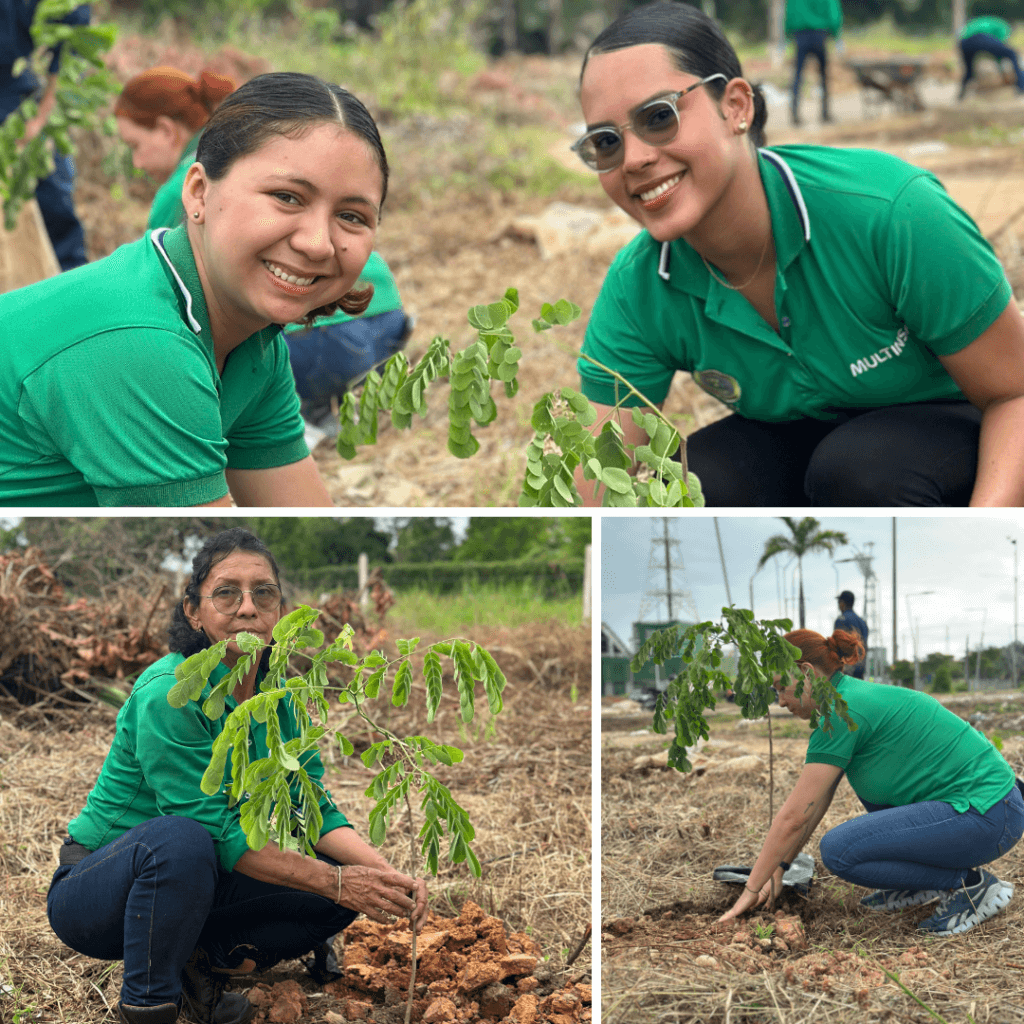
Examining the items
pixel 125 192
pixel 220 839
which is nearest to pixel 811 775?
pixel 220 839

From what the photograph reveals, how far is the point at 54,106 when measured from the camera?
4.76 m

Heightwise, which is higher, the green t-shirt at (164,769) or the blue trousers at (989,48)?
the blue trousers at (989,48)

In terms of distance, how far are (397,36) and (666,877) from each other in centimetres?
1123

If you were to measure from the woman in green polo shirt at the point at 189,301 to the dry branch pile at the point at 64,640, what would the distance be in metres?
1.10

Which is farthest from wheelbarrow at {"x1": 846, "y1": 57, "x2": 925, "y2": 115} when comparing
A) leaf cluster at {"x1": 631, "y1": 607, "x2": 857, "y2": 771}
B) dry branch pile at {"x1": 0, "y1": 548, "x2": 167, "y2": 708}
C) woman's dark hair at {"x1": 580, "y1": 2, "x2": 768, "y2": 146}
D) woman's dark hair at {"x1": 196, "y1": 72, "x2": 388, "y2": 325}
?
leaf cluster at {"x1": 631, "y1": 607, "x2": 857, "y2": 771}

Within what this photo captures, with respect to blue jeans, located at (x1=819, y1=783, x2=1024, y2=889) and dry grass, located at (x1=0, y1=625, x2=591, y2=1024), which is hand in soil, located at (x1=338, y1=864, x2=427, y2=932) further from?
blue jeans, located at (x1=819, y1=783, x2=1024, y2=889)

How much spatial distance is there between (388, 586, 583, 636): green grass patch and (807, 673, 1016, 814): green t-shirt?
4.36ft

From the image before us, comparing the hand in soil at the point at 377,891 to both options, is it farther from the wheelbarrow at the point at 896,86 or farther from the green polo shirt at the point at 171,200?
the wheelbarrow at the point at 896,86

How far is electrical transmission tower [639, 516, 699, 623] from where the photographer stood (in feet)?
5.18

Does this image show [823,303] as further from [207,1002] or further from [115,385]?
[207,1002]

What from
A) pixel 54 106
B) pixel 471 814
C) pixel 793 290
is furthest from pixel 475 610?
pixel 54 106

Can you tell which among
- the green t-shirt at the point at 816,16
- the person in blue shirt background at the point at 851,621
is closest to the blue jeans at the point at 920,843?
the person in blue shirt background at the point at 851,621

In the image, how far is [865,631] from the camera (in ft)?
5.16

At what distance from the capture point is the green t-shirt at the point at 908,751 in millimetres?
1593
